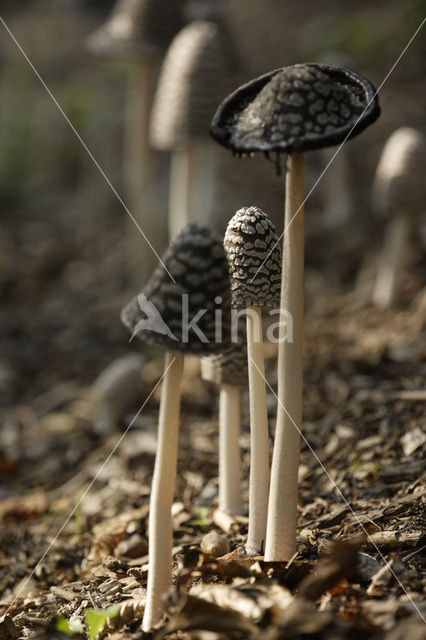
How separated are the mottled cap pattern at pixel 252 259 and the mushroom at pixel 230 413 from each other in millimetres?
644

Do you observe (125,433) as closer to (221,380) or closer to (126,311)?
(221,380)

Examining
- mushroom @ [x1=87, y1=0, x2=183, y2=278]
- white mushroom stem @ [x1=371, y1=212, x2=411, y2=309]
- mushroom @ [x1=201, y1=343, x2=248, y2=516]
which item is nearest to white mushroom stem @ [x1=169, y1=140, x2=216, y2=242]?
mushroom @ [x1=87, y1=0, x2=183, y2=278]

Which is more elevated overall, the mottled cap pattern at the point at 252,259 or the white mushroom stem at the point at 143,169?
the white mushroom stem at the point at 143,169

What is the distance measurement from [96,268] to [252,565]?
6.66m

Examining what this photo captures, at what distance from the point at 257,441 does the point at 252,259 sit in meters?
0.84

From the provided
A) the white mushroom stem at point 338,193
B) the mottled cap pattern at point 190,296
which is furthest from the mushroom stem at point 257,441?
the white mushroom stem at point 338,193

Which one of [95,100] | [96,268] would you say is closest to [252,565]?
[96,268]

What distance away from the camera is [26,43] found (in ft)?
43.2

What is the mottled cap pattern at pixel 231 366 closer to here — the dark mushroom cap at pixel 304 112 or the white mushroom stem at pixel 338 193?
the dark mushroom cap at pixel 304 112

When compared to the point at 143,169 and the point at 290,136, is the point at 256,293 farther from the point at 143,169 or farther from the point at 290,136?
the point at 143,169

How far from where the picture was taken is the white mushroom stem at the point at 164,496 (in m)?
2.47

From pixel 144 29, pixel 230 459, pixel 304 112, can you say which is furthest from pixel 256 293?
pixel 144 29

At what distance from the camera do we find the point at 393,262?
20.3 feet

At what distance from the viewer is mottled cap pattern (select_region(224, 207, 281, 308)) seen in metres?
2.63
